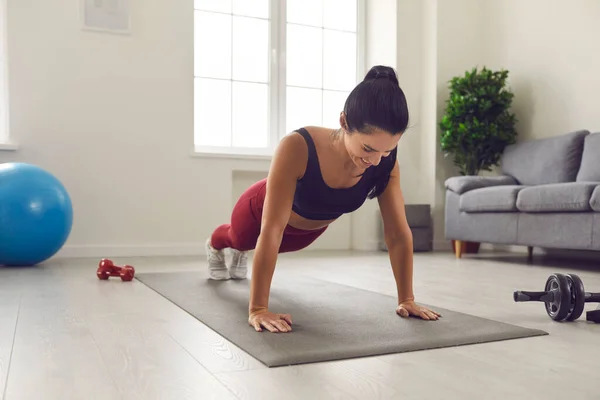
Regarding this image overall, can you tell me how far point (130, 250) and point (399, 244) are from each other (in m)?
2.92

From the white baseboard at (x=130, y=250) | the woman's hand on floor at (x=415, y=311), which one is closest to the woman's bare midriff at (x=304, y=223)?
the woman's hand on floor at (x=415, y=311)

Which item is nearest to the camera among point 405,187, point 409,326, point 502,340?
point 502,340

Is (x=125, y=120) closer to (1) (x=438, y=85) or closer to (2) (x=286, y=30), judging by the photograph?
(2) (x=286, y=30)

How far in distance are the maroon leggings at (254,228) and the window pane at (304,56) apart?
2.97 metres

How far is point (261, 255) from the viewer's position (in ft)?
4.93

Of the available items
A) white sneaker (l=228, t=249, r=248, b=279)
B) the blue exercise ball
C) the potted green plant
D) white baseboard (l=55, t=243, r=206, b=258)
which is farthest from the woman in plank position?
the potted green plant

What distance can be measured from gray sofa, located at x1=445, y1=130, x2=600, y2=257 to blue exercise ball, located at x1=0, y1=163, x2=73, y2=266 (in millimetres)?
2673

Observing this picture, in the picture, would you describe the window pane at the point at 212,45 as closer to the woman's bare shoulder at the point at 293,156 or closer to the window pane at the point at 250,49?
the window pane at the point at 250,49

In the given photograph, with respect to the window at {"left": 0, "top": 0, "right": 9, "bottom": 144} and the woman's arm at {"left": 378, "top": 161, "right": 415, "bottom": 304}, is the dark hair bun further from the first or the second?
the window at {"left": 0, "top": 0, "right": 9, "bottom": 144}

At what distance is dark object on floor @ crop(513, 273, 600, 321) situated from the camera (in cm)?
161

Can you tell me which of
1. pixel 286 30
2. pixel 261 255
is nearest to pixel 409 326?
pixel 261 255

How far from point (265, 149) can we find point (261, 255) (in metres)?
3.45

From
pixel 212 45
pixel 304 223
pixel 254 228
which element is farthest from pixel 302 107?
pixel 304 223

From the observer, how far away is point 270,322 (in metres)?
1.51
